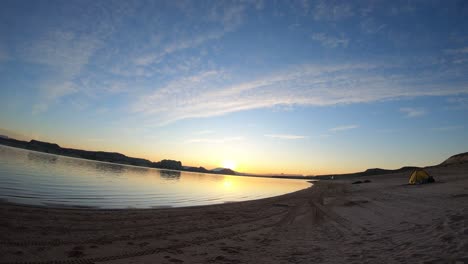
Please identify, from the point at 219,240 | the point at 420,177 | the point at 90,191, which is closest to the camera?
the point at 219,240

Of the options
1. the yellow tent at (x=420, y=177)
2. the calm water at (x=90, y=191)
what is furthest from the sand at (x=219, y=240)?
the yellow tent at (x=420, y=177)

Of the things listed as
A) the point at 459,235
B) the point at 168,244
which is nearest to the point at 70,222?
the point at 168,244

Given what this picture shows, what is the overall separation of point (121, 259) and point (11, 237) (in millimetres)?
4024

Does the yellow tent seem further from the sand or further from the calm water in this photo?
the sand

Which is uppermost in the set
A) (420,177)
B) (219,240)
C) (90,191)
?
(420,177)

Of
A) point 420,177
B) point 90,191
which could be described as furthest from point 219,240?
point 420,177

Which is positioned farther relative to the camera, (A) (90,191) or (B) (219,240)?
(A) (90,191)

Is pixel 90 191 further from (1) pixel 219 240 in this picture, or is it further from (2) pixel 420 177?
(2) pixel 420 177

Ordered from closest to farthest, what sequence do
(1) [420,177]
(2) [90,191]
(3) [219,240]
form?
(3) [219,240]
(2) [90,191]
(1) [420,177]

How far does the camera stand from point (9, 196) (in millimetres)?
15102

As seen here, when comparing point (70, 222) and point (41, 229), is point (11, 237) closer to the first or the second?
point (41, 229)

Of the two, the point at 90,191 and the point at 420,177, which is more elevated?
the point at 420,177

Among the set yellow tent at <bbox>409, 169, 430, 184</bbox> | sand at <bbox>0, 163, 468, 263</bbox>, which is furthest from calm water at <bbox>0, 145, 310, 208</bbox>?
yellow tent at <bbox>409, 169, 430, 184</bbox>

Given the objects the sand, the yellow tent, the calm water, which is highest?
the yellow tent
